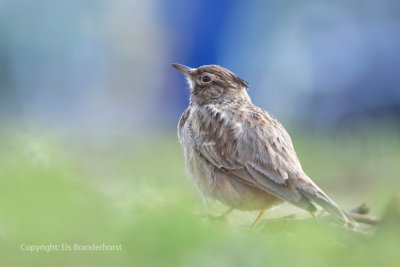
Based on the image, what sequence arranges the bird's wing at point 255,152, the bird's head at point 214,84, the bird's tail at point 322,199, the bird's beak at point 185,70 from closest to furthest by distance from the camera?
the bird's tail at point 322,199 < the bird's wing at point 255,152 < the bird's head at point 214,84 < the bird's beak at point 185,70

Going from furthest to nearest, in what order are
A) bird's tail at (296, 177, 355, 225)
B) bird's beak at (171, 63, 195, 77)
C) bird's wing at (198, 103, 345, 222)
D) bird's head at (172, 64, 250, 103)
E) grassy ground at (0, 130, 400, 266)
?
1. bird's beak at (171, 63, 195, 77)
2. bird's head at (172, 64, 250, 103)
3. bird's wing at (198, 103, 345, 222)
4. bird's tail at (296, 177, 355, 225)
5. grassy ground at (0, 130, 400, 266)

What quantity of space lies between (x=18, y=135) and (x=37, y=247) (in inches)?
65.0

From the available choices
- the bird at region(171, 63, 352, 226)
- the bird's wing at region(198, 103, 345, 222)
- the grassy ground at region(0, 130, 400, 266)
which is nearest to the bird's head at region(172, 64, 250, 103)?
the bird at region(171, 63, 352, 226)

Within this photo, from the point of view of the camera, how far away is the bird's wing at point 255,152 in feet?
15.3

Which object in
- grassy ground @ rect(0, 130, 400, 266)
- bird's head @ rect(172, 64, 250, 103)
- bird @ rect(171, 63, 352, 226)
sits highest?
grassy ground @ rect(0, 130, 400, 266)

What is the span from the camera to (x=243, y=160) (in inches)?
202

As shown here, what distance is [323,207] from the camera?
4.32 metres

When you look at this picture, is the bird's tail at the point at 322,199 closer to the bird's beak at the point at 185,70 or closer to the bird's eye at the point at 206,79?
the bird's eye at the point at 206,79

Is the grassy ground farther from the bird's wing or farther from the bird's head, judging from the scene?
the bird's head

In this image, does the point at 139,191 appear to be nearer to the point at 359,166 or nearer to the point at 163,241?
the point at 163,241

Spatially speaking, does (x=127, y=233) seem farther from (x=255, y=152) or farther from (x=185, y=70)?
(x=185, y=70)

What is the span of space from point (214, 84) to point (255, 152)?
5.12 feet

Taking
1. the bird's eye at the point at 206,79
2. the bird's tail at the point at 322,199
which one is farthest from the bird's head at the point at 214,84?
the bird's tail at the point at 322,199

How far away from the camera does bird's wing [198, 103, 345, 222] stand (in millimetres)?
4648
